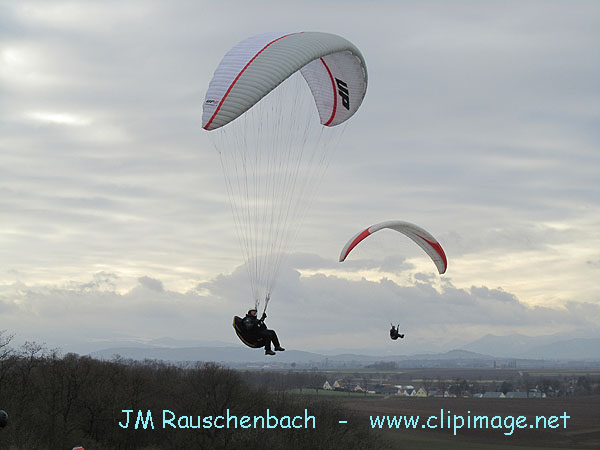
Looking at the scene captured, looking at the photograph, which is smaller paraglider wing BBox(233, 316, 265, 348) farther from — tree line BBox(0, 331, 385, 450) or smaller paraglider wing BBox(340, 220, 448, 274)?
tree line BBox(0, 331, 385, 450)

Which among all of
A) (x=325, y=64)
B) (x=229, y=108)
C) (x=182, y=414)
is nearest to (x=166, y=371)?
(x=182, y=414)

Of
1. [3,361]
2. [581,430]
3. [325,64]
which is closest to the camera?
[325,64]

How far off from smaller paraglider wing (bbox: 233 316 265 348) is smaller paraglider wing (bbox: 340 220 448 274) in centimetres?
693

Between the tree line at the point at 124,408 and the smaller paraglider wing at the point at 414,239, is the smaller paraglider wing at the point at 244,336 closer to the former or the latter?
the smaller paraglider wing at the point at 414,239

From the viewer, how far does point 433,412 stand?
90812 millimetres

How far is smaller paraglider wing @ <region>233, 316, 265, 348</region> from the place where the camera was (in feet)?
56.7

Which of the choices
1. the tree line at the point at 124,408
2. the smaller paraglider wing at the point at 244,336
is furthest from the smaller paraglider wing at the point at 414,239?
the tree line at the point at 124,408

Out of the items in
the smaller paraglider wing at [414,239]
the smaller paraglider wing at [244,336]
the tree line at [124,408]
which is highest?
the smaller paraglider wing at [414,239]

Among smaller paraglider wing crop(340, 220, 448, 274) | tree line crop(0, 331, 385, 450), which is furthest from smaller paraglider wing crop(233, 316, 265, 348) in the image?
tree line crop(0, 331, 385, 450)

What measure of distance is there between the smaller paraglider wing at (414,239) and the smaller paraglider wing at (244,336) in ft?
22.7

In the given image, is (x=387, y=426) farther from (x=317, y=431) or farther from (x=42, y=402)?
(x=42, y=402)

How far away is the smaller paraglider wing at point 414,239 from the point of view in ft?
80.8

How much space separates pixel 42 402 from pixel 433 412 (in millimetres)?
58869

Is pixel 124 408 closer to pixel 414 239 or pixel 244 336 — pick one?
pixel 414 239
